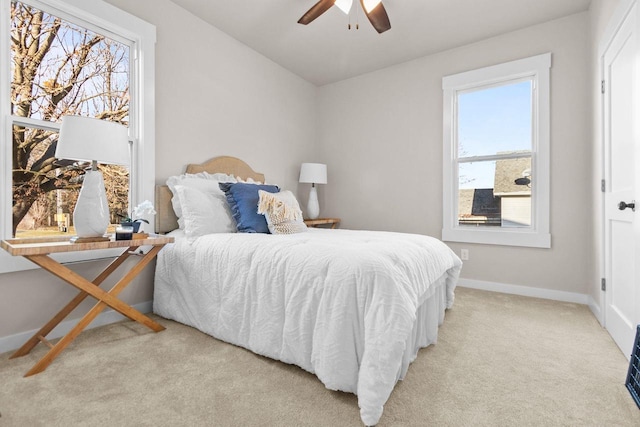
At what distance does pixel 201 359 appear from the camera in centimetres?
180

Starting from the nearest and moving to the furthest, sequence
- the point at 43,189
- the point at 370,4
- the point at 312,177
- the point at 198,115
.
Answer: the point at 43,189
the point at 370,4
the point at 198,115
the point at 312,177

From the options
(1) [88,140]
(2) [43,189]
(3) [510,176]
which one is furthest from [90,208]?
(3) [510,176]

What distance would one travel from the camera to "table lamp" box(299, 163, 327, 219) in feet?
13.3

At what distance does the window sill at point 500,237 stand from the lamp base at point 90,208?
3.18m

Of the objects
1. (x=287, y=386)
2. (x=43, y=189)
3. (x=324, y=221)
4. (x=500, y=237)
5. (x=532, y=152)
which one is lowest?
(x=287, y=386)

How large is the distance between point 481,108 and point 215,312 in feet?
11.0

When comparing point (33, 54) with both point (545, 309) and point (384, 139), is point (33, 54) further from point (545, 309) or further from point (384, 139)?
point (545, 309)

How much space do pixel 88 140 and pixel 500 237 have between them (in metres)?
3.53

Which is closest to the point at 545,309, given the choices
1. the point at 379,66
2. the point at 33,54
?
the point at 379,66

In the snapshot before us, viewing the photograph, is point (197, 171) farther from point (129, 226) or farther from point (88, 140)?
point (88, 140)

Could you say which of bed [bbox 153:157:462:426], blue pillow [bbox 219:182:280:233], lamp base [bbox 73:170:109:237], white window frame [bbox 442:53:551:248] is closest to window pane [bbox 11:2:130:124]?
lamp base [bbox 73:170:109:237]

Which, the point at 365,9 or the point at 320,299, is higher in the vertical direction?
the point at 365,9

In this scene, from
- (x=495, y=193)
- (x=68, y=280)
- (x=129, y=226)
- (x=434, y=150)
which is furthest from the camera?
(x=434, y=150)

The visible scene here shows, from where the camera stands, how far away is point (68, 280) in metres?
1.70
